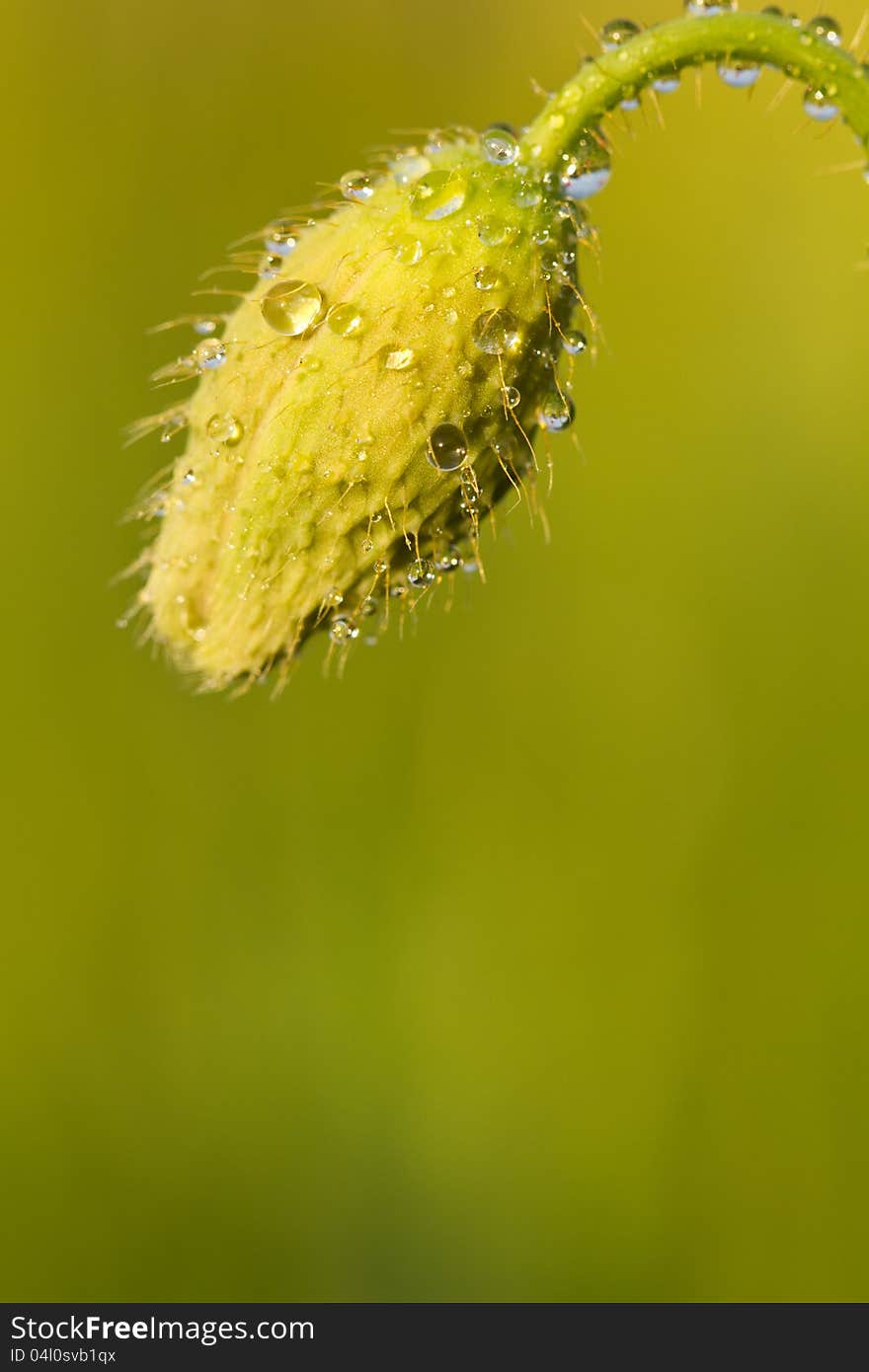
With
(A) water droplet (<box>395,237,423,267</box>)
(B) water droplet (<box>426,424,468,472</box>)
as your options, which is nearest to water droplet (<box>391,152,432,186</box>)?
(A) water droplet (<box>395,237,423,267</box>)

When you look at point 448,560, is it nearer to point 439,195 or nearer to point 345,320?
point 345,320

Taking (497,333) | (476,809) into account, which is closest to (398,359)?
(497,333)

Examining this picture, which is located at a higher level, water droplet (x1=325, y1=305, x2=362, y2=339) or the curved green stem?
the curved green stem

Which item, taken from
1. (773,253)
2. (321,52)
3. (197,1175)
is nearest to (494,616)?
(773,253)

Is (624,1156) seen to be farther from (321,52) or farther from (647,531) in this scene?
(321,52)

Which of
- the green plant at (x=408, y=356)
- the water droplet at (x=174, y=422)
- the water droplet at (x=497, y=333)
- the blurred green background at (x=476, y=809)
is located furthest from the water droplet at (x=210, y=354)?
the blurred green background at (x=476, y=809)

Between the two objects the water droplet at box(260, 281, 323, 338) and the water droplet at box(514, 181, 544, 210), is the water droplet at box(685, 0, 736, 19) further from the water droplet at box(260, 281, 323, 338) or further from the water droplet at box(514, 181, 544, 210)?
the water droplet at box(260, 281, 323, 338)
